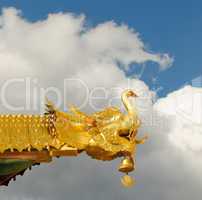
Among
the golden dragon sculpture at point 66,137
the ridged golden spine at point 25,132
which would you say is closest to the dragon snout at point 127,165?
the golden dragon sculpture at point 66,137

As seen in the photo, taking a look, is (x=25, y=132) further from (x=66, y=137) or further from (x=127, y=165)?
(x=127, y=165)

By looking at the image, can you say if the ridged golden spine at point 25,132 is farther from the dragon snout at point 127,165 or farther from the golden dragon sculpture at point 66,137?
the dragon snout at point 127,165

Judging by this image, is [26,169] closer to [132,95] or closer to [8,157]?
[8,157]

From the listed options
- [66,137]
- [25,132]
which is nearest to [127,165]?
[66,137]

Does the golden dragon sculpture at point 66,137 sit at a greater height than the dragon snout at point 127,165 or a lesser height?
greater

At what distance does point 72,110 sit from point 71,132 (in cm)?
67

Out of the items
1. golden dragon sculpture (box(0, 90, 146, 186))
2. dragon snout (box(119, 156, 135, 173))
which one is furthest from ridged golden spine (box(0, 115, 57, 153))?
dragon snout (box(119, 156, 135, 173))

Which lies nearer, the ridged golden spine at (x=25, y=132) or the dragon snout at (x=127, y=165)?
the ridged golden spine at (x=25, y=132)

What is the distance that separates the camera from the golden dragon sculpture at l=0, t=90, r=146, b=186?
12570 millimetres

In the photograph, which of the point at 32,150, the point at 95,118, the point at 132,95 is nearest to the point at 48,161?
the point at 32,150

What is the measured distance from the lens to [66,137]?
41.8ft

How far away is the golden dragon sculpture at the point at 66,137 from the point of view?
495 inches

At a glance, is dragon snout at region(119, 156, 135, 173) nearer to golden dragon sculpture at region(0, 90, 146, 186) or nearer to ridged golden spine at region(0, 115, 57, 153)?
golden dragon sculpture at region(0, 90, 146, 186)

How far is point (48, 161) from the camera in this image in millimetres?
12930
